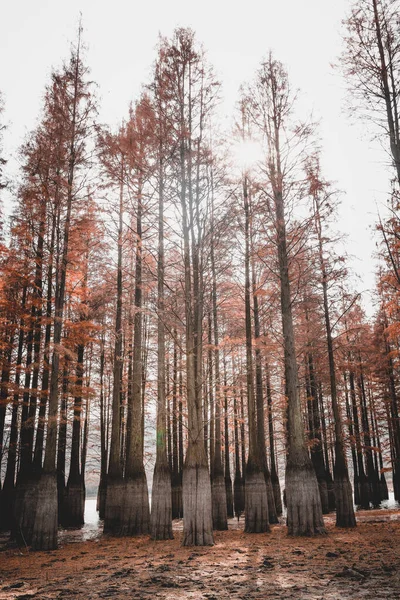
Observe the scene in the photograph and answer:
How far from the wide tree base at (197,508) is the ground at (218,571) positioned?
324mm

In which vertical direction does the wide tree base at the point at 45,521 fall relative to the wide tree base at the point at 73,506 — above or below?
above

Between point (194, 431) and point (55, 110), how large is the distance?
11.1 m

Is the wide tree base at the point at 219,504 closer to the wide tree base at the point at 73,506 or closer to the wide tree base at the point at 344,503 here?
the wide tree base at the point at 344,503

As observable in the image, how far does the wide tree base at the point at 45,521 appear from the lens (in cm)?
A: 1069

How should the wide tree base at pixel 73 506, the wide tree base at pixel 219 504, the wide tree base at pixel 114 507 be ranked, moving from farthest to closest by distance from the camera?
the wide tree base at pixel 73 506
the wide tree base at pixel 219 504
the wide tree base at pixel 114 507

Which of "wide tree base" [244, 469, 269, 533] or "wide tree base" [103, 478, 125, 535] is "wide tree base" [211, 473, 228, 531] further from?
"wide tree base" [103, 478, 125, 535]

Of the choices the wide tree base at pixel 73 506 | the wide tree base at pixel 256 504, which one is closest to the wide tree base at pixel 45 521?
the wide tree base at pixel 256 504

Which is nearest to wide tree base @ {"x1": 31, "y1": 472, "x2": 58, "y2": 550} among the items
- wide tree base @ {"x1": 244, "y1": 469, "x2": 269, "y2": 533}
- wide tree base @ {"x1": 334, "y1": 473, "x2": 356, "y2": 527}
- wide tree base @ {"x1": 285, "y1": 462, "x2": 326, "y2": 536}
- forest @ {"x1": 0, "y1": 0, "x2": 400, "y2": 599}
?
forest @ {"x1": 0, "y1": 0, "x2": 400, "y2": 599}

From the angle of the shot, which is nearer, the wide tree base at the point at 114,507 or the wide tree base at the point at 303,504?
the wide tree base at the point at 303,504

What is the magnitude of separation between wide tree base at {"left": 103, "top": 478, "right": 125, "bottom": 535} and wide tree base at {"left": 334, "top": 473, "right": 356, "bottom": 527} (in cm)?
735

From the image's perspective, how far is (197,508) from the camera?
9766 millimetres

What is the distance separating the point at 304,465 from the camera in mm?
11414

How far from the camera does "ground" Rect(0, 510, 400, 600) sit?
500cm

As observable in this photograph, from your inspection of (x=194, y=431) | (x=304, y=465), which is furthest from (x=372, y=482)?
(x=194, y=431)
